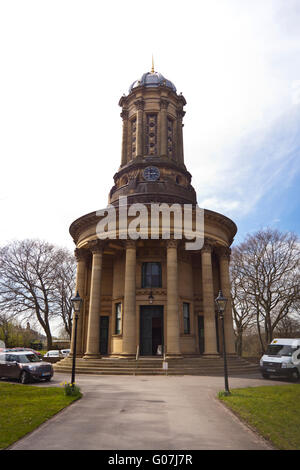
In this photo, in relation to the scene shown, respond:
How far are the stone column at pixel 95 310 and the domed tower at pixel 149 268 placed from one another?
0.07 meters

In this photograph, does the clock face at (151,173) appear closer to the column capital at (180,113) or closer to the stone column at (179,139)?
the stone column at (179,139)

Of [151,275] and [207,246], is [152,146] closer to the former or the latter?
[207,246]

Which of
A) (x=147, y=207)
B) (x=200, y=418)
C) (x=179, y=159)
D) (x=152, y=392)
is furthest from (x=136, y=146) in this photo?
(x=200, y=418)

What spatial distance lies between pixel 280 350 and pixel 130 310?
10180 mm

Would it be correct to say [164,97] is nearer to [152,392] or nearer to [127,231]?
[127,231]

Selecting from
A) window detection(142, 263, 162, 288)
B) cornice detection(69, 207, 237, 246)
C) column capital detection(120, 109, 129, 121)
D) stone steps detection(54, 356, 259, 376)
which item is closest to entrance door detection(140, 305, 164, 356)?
window detection(142, 263, 162, 288)

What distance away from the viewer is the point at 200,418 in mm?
8883

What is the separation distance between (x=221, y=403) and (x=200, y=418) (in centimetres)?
274

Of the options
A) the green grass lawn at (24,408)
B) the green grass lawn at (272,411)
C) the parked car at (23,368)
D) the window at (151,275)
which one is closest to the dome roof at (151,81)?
the window at (151,275)

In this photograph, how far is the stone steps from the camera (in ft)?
68.0

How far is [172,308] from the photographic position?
2350 centimetres

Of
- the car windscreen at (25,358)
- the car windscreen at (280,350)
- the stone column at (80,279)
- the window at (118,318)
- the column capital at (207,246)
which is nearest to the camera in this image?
the car windscreen at (25,358)

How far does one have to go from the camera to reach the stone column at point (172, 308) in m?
22.9
